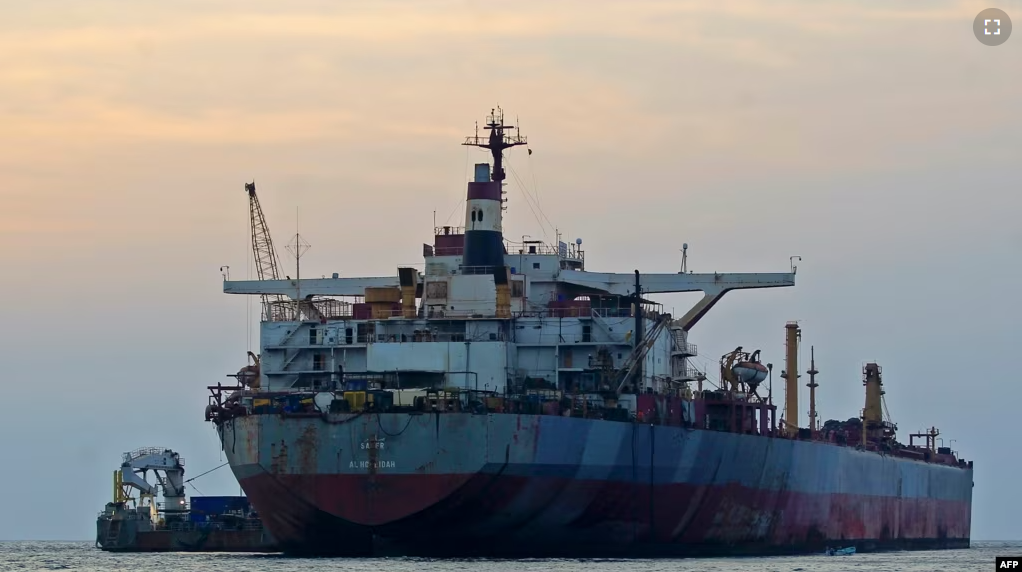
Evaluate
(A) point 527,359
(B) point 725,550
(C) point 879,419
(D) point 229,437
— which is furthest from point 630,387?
(C) point 879,419

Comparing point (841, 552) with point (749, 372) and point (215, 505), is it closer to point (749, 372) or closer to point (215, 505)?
point (749, 372)

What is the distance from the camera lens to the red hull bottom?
5578 centimetres

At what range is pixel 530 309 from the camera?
65.0 metres

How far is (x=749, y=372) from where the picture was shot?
7200 cm

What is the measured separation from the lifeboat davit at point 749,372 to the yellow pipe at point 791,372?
21.3m

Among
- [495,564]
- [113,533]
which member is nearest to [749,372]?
[495,564]

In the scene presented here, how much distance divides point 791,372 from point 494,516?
1594 inches

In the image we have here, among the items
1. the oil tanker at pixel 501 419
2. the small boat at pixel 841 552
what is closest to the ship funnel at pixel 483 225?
the oil tanker at pixel 501 419

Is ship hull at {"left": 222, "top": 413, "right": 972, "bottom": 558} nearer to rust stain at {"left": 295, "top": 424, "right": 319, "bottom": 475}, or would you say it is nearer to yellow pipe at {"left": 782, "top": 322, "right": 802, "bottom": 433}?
rust stain at {"left": 295, "top": 424, "right": 319, "bottom": 475}

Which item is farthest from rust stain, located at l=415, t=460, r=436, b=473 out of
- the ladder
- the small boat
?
the small boat

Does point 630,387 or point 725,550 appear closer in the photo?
point 630,387

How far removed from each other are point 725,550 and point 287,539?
54.9 ft

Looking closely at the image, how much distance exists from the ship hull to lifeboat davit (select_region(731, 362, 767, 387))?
4642 millimetres

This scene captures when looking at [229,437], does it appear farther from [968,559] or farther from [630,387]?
[968,559]
